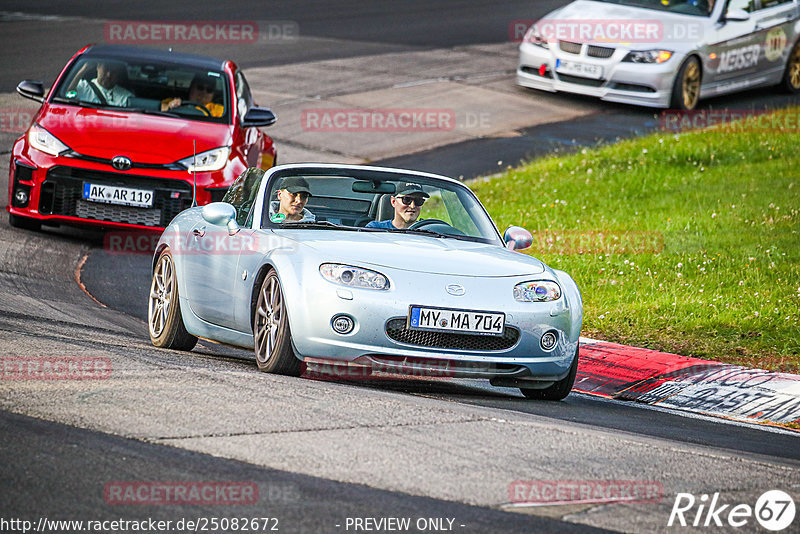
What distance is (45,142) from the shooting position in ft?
43.4

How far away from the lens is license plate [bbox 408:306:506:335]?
7.66 meters

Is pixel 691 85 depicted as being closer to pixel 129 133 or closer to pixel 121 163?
pixel 129 133

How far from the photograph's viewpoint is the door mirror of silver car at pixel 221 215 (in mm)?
8859

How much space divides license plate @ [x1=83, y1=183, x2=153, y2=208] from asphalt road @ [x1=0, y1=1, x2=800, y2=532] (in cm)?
293

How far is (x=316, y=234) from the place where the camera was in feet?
27.5

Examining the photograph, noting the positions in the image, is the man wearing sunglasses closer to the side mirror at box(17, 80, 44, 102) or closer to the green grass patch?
the side mirror at box(17, 80, 44, 102)

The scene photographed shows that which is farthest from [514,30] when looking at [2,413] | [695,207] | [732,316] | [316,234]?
[2,413]

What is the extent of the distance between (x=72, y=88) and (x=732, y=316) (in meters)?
7.14

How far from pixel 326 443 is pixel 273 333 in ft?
6.91

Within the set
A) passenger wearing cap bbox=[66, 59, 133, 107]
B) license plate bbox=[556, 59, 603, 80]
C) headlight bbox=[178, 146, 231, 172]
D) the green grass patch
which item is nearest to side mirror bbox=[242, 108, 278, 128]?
headlight bbox=[178, 146, 231, 172]

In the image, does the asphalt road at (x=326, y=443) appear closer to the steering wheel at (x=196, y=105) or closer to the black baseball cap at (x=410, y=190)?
the black baseball cap at (x=410, y=190)

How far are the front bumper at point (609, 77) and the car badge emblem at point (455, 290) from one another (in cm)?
1364

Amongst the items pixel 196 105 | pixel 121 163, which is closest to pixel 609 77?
pixel 196 105

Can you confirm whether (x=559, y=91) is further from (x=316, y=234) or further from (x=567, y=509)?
(x=567, y=509)
